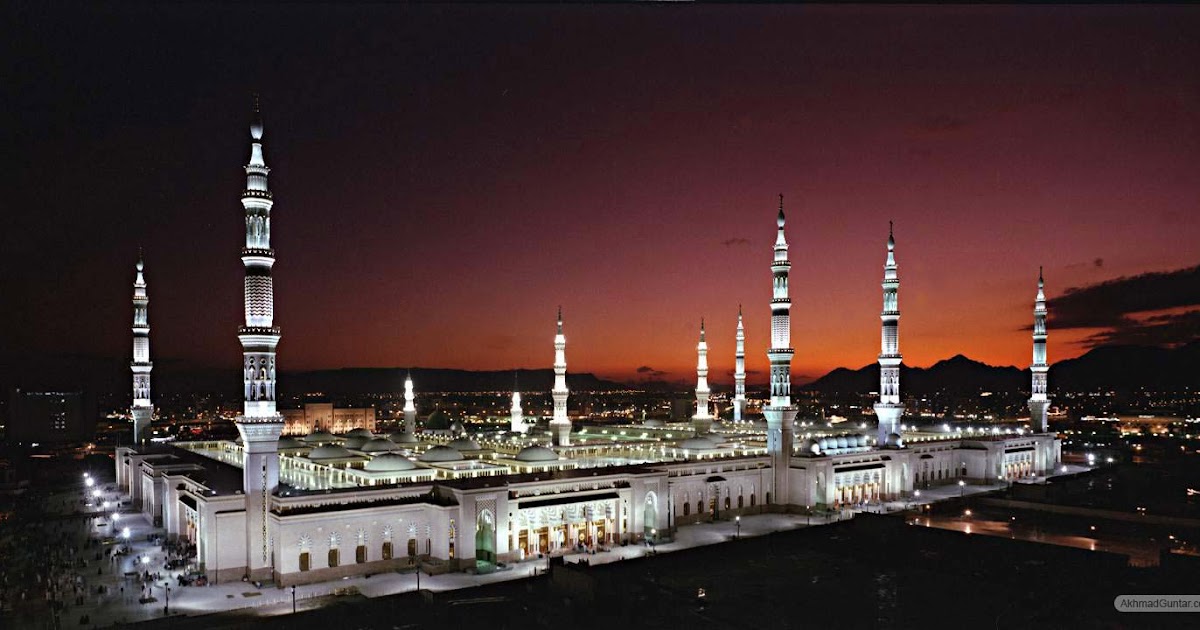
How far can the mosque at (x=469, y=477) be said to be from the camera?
94.4ft

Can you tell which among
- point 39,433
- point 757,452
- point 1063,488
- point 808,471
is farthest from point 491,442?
point 39,433

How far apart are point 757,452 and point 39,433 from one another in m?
102

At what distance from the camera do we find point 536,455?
42.1m

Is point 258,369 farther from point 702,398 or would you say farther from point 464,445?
point 702,398

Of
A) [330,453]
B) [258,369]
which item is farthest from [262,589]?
[330,453]

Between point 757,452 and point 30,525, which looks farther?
point 757,452

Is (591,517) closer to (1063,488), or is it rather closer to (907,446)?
(907,446)

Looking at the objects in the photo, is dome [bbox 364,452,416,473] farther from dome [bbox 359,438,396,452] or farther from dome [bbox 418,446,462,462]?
dome [bbox 359,438,396,452]

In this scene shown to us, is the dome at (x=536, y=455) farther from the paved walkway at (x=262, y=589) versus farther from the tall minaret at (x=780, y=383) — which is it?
the tall minaret at (x=780, y=383)

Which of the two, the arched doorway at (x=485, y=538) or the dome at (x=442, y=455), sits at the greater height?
the dome at (x=442, y=455)

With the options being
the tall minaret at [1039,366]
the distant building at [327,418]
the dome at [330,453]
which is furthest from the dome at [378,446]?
the distant building at [327,418]

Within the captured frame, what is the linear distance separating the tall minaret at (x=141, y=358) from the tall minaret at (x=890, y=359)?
47965mm

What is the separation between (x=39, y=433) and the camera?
103 meters

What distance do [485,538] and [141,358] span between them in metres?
31.6
